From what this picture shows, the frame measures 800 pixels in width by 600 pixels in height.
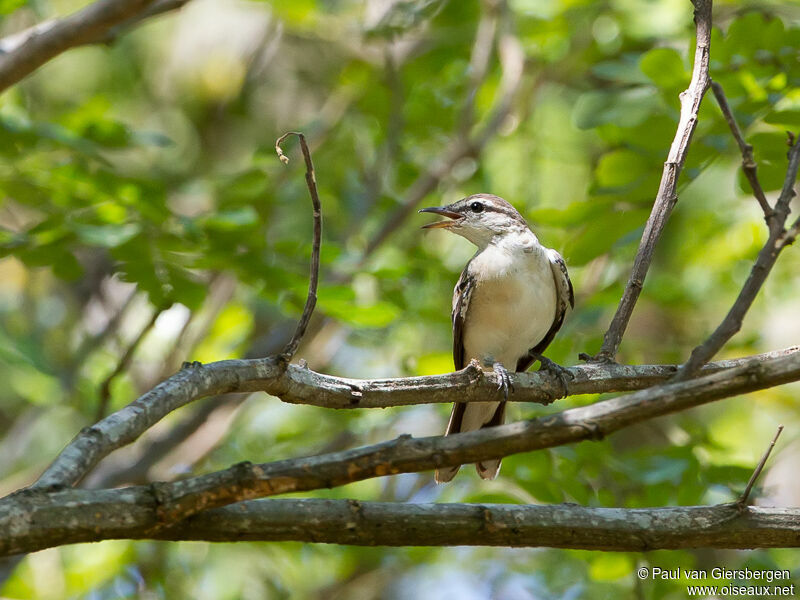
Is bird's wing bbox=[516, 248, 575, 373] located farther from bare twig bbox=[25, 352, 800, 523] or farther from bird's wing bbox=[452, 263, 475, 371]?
bare twig bbox=[25, 352, 800, 523]

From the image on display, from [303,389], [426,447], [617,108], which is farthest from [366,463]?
[617,108]

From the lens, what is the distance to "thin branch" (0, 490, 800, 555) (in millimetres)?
2881

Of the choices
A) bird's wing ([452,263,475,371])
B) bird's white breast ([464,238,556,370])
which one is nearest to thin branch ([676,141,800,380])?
bird's white breast ([464,238,556,370])

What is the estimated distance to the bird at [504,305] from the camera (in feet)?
23.2

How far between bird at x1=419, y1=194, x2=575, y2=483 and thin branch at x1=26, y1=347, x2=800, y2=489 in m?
2.05

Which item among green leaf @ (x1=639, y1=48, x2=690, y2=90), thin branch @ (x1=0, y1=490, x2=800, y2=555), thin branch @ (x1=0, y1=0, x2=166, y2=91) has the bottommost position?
thin branch @ (x1=0, y1=490, x2=800, y2=555)

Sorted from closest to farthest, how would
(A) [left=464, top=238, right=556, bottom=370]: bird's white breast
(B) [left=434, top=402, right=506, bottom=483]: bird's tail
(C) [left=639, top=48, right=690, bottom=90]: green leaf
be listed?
(C) [left=639, top=48, right=690, bottom=90]: green leaf < (A) [left=464, top=238, right=556, bottom=370]: bird's white breast < (B) [left=434, top=402, right=506, bottom=483]: bird's tail

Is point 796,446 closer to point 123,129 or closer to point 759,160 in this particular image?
point 759,160

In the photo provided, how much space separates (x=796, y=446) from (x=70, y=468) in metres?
6.74

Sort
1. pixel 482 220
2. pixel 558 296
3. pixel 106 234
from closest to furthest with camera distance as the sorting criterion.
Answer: pixel 106 234, pixel 558 296, pixel 482 220

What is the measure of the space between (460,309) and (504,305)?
38cm

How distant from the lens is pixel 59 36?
185 inches

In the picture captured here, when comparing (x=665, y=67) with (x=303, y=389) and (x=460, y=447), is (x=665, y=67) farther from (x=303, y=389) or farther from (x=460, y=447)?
(x=460, y=447)

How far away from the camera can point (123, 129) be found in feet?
18.5
